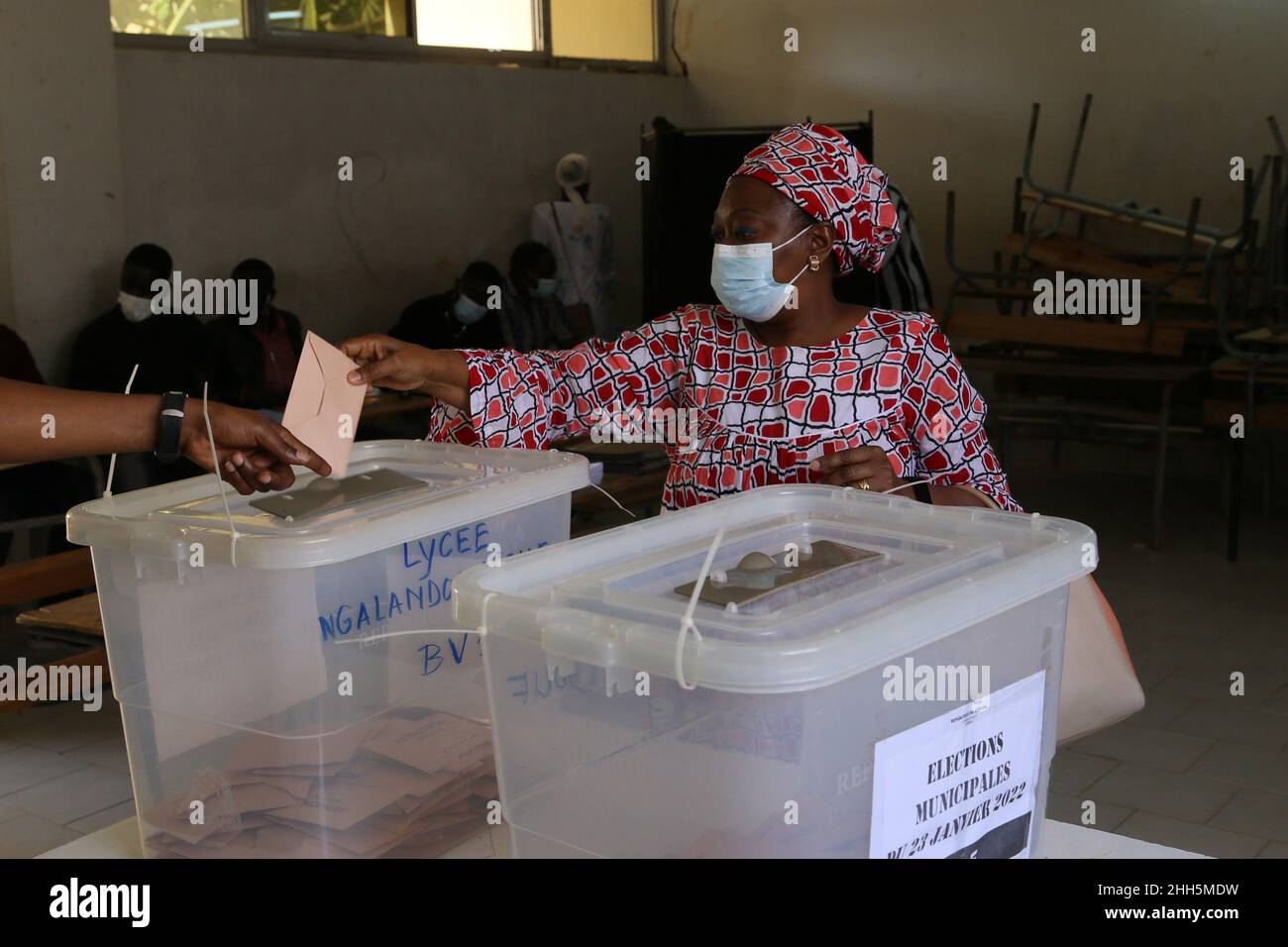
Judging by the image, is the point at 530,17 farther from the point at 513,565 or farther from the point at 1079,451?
the point at 513,565

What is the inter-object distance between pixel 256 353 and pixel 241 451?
403 centimetres

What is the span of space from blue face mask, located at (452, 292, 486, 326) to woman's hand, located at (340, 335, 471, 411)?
13.8 feet

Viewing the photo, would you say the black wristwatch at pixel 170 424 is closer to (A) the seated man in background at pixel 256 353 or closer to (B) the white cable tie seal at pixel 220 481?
(B) the white cable tie seal at pixel 220 481

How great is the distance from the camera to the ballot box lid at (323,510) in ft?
3.59

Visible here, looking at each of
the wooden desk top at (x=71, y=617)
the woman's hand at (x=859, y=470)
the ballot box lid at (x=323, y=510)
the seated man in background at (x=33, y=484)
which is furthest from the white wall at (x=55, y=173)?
the woman's hand at (x=859, y=470)

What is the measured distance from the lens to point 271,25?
597 cm

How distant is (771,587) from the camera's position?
938 millimetres

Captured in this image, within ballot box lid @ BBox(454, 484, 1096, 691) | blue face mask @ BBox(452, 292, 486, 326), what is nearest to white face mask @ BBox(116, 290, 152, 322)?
blue face mask @ BBox(452, 292, 486, 326)

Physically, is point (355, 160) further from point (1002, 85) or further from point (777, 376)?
point (777, 376)

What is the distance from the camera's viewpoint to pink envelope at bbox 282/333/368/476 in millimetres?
1186

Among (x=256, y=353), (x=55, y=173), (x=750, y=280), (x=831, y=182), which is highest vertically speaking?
(x=55, y=173)

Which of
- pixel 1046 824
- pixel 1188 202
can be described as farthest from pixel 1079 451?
pixel 1046 824

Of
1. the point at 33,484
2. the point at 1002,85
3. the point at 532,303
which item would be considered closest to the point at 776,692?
the point at 33,484

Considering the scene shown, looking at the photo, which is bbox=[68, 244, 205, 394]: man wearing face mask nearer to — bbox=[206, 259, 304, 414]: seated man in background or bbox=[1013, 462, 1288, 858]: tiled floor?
bbox=[206, 259, 304, 414]: seated man in background
